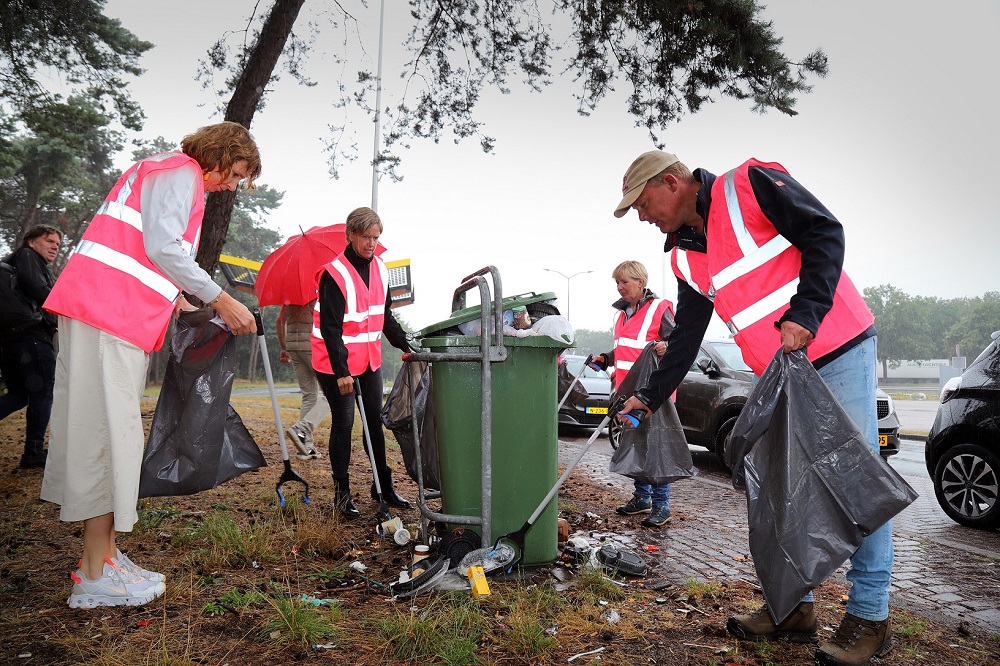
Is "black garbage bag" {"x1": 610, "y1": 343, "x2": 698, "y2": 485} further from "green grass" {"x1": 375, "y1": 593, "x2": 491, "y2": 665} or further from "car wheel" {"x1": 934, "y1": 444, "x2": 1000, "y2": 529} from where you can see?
"green grass" {"x1": 375, "y1": 593, "x2": 491, "y2": 665}

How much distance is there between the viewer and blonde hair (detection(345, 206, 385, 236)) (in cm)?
423

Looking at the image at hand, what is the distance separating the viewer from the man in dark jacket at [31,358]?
5.19 m

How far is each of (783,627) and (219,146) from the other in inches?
120

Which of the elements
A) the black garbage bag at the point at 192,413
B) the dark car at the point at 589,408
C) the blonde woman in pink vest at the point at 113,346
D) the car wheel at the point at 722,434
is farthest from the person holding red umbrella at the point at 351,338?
the dark car at the point at 589,408

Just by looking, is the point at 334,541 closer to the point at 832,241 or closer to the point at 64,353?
the point at 64,353

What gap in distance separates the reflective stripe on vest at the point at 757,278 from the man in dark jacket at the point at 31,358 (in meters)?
5.10

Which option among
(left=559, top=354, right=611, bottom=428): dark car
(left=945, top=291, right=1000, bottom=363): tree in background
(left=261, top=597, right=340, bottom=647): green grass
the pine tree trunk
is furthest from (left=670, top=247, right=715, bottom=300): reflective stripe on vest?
(left=945, top=291, right=1000, bottom=363): tree in background

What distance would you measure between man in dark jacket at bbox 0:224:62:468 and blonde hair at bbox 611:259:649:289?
441cm

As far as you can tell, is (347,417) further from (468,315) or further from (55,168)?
(55,168)

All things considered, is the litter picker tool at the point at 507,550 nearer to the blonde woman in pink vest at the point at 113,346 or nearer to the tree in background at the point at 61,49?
the blonde woman in pink vest at the point at 113,346

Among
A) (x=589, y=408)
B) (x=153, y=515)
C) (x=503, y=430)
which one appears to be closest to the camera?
(x=503, y=430)

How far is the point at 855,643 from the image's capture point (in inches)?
92.7

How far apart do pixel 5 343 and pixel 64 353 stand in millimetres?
3316

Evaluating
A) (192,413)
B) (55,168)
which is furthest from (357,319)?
(55,168)
